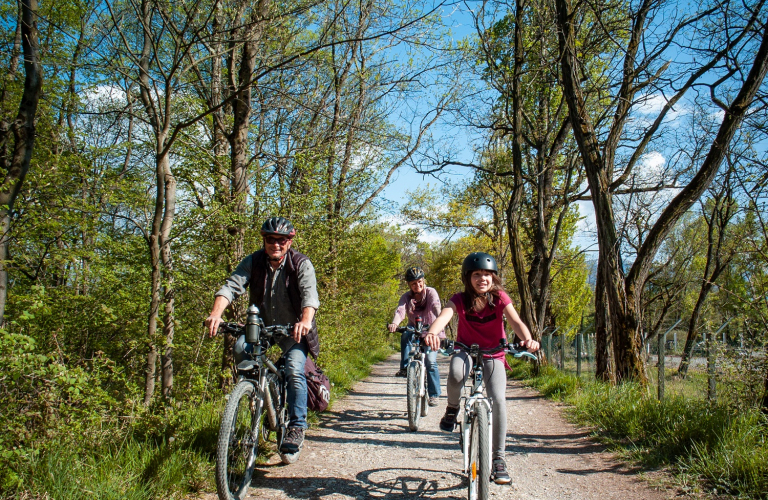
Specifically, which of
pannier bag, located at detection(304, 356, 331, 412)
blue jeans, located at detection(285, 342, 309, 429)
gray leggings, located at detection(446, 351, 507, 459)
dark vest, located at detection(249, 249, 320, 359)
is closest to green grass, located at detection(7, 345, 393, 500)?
blue jeans, located at detection(285, 342, 309, 429)

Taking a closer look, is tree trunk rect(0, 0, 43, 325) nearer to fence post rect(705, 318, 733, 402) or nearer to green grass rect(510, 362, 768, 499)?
green grass rect(510, 362, 768, 499)

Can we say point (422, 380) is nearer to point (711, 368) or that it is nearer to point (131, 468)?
point (711, 368)

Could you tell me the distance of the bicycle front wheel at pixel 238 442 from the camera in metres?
3.33

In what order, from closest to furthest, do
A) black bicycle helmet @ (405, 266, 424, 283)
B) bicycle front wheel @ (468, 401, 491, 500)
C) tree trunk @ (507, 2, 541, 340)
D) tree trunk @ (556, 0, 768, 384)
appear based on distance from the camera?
bicycle front wheel @ (468, 401, 491, 500) < tree trunk @ (556, 0, 768, 384) < black bicycle helmet @ (405, 266, 424, 283) < tree trunk @ (507, 2, 541, 340)

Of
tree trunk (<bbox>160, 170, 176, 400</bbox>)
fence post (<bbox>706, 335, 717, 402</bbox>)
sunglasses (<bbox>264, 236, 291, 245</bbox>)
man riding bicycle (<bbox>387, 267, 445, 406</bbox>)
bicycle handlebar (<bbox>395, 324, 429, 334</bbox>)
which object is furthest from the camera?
man riding bicycle (<bbox>387, 267, 445, 406</bbox>)

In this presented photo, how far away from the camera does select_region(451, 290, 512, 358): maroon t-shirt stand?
4.43 metres

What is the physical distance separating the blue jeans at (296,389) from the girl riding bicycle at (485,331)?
3.75 ft

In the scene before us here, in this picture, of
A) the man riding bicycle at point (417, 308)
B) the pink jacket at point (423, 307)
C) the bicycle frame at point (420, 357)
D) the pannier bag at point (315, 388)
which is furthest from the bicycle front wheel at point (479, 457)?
the pink jacket at point (423, 307)

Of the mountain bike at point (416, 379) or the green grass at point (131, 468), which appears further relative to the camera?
the mountain bike at point (416, 379)

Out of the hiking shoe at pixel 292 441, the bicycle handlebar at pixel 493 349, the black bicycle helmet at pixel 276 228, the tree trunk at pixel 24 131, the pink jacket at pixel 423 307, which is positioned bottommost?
the hiking shoe at pixel 292 441

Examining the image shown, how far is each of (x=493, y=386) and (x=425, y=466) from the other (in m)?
1.18

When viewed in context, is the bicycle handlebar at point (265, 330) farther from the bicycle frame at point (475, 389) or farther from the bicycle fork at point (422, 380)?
the bicycle fork at point (422, 380)

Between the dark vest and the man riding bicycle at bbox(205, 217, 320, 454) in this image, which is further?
the dark vest

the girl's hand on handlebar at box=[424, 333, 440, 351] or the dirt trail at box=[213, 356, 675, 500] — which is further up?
the girl's hand on handlebar at box=[424, 333, 440, 351]
